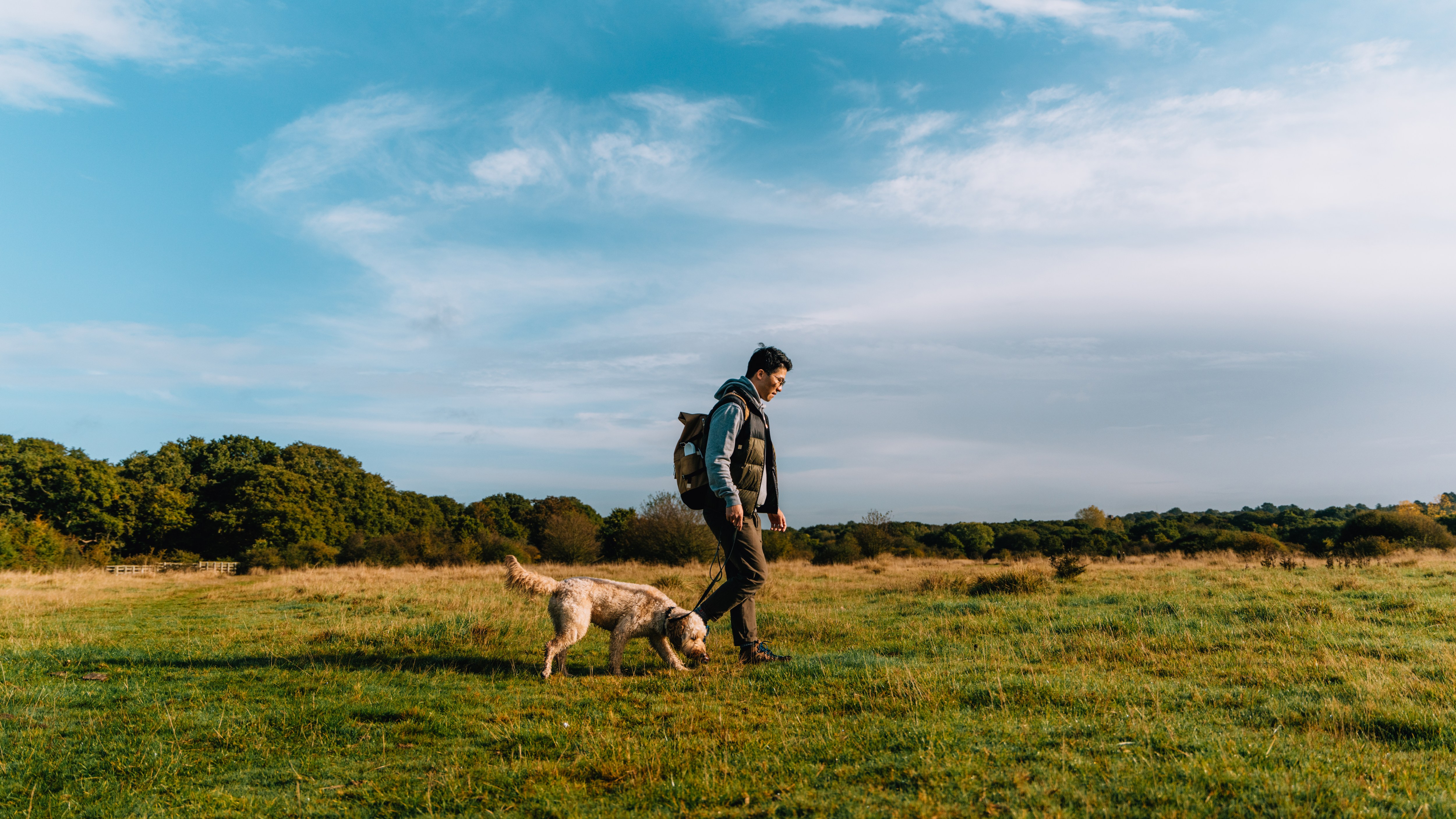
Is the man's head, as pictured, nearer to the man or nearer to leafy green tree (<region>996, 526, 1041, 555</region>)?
the man

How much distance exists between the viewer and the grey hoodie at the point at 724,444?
5.73 meters

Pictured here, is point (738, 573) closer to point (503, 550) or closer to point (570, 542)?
point (570, 542)

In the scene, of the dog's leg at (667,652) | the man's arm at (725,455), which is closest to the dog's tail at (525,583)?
the dog's leg at (667,652)

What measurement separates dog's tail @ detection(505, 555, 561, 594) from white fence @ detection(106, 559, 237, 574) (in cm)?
3702

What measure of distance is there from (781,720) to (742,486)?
7.30 feet

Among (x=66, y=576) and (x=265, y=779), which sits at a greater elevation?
(x=265, y=779)

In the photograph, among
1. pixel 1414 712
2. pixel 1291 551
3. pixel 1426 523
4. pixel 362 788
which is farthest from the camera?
pixel 1426 523

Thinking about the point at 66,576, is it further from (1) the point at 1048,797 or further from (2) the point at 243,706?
(1) the point at 1048,797


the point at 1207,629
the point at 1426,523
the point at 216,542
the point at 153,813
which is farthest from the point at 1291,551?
the point at 216,542

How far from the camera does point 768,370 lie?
6.33 metres

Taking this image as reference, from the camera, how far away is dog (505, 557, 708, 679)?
19.2 feet

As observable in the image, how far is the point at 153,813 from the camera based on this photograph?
3.17 m

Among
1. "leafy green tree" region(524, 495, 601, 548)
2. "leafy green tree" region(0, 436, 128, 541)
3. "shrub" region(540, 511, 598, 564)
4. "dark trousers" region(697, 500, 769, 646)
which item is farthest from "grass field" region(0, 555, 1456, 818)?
"leafy green tree" region(0, 436, 128, 541)

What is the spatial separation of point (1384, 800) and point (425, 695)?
5.33m
